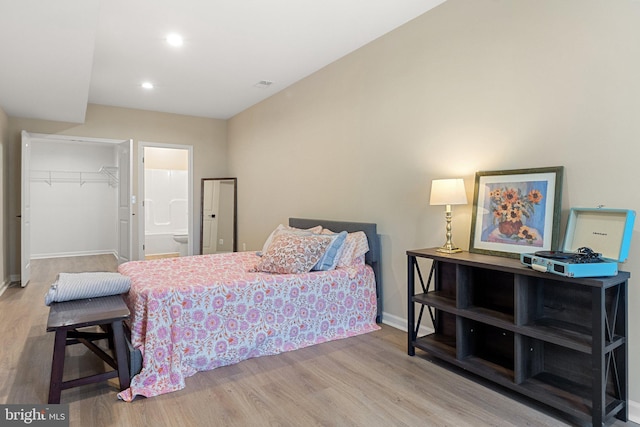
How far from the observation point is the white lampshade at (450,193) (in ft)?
8.23

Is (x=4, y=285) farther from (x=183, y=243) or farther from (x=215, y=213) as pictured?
(x=215, y=213)

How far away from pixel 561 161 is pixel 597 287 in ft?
2.66

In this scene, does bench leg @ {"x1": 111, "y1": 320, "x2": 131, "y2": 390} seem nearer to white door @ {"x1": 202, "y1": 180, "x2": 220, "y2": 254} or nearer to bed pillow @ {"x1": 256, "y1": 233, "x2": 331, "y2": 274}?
bed pillow @ {"x1": 256, "y1": 233, "x2": 331, "y2": 274}

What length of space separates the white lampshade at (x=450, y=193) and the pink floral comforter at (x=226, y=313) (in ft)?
3.35

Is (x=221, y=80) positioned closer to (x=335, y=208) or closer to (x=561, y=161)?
(x=335, y=208)

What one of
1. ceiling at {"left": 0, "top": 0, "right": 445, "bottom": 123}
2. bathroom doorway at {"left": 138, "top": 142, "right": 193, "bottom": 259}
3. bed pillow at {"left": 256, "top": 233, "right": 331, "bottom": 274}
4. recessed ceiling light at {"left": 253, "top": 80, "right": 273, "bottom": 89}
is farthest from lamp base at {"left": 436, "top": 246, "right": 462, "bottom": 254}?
bathroom doorway at {"left": 138, "top": 142, "right": 193, "bottom": 259}

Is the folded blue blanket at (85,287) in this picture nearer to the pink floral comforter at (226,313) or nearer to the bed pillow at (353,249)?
the pink floral comforter at (226,313)

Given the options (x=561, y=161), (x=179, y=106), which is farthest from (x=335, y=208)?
(x=179, y=106)

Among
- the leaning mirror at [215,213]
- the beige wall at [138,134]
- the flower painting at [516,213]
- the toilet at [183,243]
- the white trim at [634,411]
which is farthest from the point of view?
the toilet at [183,243]

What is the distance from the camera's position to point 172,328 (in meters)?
2.34

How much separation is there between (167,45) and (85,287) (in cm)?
230

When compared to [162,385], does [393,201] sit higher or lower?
higher

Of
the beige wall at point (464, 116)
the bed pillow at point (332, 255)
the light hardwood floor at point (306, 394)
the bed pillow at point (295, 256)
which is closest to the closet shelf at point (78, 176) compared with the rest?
the beige wall at point (464, 116)

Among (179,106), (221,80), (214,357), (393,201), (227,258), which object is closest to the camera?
(214,357)
